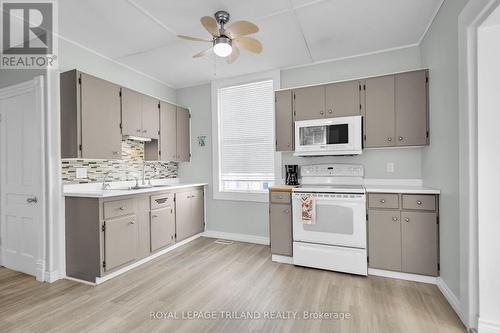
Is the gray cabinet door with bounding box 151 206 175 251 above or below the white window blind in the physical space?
below

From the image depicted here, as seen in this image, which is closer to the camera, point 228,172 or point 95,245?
point 95,245

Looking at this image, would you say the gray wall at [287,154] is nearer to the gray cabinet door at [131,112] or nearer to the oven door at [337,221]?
the oven door at [337,221]

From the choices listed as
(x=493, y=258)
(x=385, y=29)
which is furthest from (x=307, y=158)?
(x=493, y=258)

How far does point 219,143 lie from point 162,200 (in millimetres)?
1376

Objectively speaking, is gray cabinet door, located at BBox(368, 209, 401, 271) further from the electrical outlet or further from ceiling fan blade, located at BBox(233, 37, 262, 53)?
the electrical outlet

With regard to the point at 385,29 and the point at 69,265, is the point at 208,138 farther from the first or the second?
the point at 385,29

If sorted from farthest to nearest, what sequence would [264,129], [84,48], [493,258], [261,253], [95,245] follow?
[264,129] < [261,253] < [84,48] < [95,245] < [493,258]

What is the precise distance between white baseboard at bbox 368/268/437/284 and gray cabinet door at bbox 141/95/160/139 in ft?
11.1

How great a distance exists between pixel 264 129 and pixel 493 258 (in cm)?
292

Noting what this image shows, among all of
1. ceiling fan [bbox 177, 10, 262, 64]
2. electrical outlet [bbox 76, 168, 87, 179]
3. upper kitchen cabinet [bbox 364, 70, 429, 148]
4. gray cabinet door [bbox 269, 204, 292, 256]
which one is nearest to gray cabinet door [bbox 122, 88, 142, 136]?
electrical outlet [bbox 76, 168, 87, 179]

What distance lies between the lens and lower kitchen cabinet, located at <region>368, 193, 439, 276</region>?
253cm

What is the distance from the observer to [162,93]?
439 centimetres

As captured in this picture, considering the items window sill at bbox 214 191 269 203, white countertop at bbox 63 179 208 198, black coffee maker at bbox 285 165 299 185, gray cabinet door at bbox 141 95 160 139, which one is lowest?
window sill at bbox 214 191 269 203

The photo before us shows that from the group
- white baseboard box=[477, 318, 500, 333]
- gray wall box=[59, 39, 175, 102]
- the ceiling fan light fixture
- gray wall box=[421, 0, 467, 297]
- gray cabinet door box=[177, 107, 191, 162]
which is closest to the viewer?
white baseboard box=[477, 318, 500, 333]
